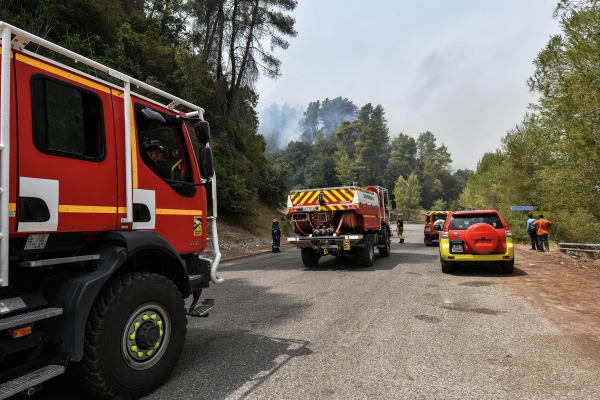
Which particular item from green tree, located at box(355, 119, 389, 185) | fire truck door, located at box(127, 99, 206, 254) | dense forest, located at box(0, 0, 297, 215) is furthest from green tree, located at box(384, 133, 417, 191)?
fire truck door, located at box(127, 99, 206, 254)

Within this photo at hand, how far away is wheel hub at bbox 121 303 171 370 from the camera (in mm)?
2824

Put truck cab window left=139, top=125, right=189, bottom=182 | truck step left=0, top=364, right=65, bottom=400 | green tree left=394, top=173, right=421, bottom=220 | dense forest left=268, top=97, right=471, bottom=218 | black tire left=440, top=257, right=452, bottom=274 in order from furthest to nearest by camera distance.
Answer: dense forest left=268, top=97, right=471, bottom=218
green tree left=394, top=173, right=421, bottom=220
black tire left=440, top=257, right=452, bottom=274
truck cab window left=139, top=125, right=189, bottom=182
truck step left=0, top=364, right=65, bottom=400

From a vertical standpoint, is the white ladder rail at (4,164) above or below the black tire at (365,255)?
above

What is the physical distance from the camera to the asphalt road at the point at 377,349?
9.91ft

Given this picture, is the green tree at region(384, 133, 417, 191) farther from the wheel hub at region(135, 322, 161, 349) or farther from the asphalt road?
the wheel hub at region(135, 322, 161, 349)

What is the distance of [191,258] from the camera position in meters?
4.01

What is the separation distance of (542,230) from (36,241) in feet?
56.0

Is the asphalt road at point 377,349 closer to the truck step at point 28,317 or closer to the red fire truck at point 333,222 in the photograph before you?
the truck step at point 28,317

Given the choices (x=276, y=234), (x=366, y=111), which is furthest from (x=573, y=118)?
(x=366, y=111)

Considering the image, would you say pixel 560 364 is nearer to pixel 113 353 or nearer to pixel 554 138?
pixel 113 353

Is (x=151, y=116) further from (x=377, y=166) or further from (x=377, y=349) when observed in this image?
(x=377, y=166)

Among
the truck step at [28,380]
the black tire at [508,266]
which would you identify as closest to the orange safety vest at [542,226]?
the black tire at [508,266]

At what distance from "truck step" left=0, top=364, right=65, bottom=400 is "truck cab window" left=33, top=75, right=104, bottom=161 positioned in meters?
1.51

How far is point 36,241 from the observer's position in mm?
2480
